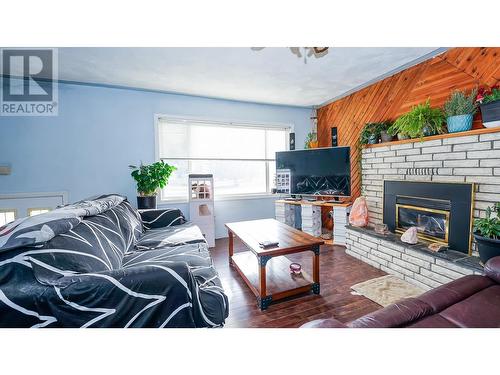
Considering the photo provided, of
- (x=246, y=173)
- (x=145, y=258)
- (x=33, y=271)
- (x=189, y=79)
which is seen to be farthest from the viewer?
(x=246, y=173)

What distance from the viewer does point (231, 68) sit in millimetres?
2529

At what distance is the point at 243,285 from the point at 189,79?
268cm

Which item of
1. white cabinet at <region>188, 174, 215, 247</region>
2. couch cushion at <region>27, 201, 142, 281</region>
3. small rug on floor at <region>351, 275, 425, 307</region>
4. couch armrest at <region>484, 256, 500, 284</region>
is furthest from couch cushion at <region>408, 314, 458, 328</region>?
white cabinet at <region>188, 174, 215, 247</region>

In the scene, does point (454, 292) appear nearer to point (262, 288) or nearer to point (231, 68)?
point (262, 288)

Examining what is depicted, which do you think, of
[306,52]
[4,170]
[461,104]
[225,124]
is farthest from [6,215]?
[461,104]

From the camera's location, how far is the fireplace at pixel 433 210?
1912mm

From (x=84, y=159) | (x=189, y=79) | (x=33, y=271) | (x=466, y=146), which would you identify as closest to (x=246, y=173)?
(x=189, y=79)

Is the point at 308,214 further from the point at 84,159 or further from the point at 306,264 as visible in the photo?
the point at 84,159

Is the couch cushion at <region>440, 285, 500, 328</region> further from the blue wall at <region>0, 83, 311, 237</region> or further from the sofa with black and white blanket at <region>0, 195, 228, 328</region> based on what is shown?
the blue wall at <region>0, 83, 311, 237</region>

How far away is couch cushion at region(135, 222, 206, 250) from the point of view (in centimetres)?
199

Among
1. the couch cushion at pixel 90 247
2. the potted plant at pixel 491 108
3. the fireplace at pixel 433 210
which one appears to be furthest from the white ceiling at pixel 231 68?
the couch cushion at pixel 90 247

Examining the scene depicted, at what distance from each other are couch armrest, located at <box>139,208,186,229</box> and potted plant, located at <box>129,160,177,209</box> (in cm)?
43
